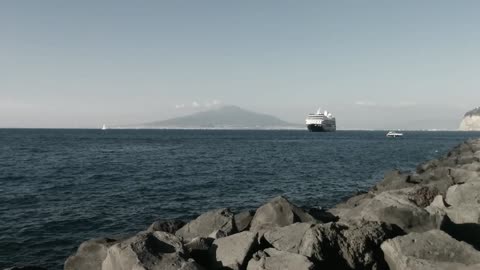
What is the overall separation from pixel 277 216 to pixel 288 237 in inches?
86.8

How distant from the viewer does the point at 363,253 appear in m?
9.07

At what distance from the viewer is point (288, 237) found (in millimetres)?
9820

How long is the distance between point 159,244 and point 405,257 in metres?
4.68

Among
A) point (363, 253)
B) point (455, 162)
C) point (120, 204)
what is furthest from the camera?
point (455, 162)

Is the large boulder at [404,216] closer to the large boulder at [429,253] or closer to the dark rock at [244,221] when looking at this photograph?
the large boulder at [429,253]

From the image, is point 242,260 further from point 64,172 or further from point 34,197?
point 64,172

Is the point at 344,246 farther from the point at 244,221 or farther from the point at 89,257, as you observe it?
the point at 89,257

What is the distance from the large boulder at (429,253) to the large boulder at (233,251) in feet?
8.69

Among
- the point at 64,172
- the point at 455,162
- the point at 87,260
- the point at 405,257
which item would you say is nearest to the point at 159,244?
the point at 87,260

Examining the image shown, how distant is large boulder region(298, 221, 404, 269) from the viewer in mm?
8805

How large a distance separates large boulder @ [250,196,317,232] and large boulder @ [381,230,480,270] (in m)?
3.27

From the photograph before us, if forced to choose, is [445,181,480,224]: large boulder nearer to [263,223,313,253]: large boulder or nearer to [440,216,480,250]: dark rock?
[440,216,480,250]: dark rock

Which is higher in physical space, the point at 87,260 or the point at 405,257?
the point at 405,257

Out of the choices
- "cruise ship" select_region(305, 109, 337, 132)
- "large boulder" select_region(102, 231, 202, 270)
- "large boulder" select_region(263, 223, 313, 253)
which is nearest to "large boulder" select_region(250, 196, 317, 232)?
"large boulder" select_region(263, 223, 313, 253)
